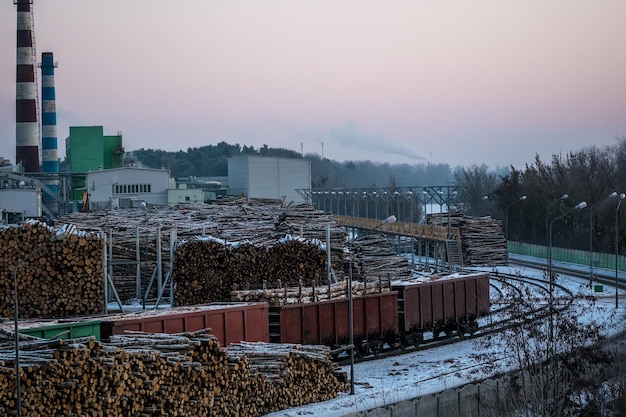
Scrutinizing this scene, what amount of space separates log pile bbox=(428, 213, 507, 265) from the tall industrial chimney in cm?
3377

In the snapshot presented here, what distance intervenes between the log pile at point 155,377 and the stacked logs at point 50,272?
8.80 m

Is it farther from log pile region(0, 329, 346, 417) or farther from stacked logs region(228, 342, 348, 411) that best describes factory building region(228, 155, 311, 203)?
log pile region(0, 329, 346, 417)

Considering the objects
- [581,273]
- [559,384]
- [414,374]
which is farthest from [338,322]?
[581,273]

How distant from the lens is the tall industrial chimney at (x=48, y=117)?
74.9m

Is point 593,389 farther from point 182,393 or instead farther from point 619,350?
point 182,393

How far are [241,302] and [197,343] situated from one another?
21.5ft

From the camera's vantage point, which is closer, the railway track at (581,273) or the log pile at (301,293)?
the log pile at (301,293)

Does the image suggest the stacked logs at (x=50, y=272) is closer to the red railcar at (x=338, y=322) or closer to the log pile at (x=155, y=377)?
the red railcar at (x=338, y=322)

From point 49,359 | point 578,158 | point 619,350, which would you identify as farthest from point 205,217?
point 578,158

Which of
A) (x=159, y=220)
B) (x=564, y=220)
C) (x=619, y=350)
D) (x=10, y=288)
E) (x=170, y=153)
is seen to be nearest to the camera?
(x=619, y=350)

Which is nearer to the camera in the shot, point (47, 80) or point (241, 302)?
point (241, 302)

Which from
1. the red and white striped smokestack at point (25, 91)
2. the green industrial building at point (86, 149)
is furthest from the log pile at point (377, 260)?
the green industrial building at point (86, 149)

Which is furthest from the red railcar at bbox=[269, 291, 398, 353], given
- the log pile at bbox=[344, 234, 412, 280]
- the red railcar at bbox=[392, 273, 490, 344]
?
the log pile at bbox=[344, 234, 412, 280]

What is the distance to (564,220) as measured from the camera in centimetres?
7588
